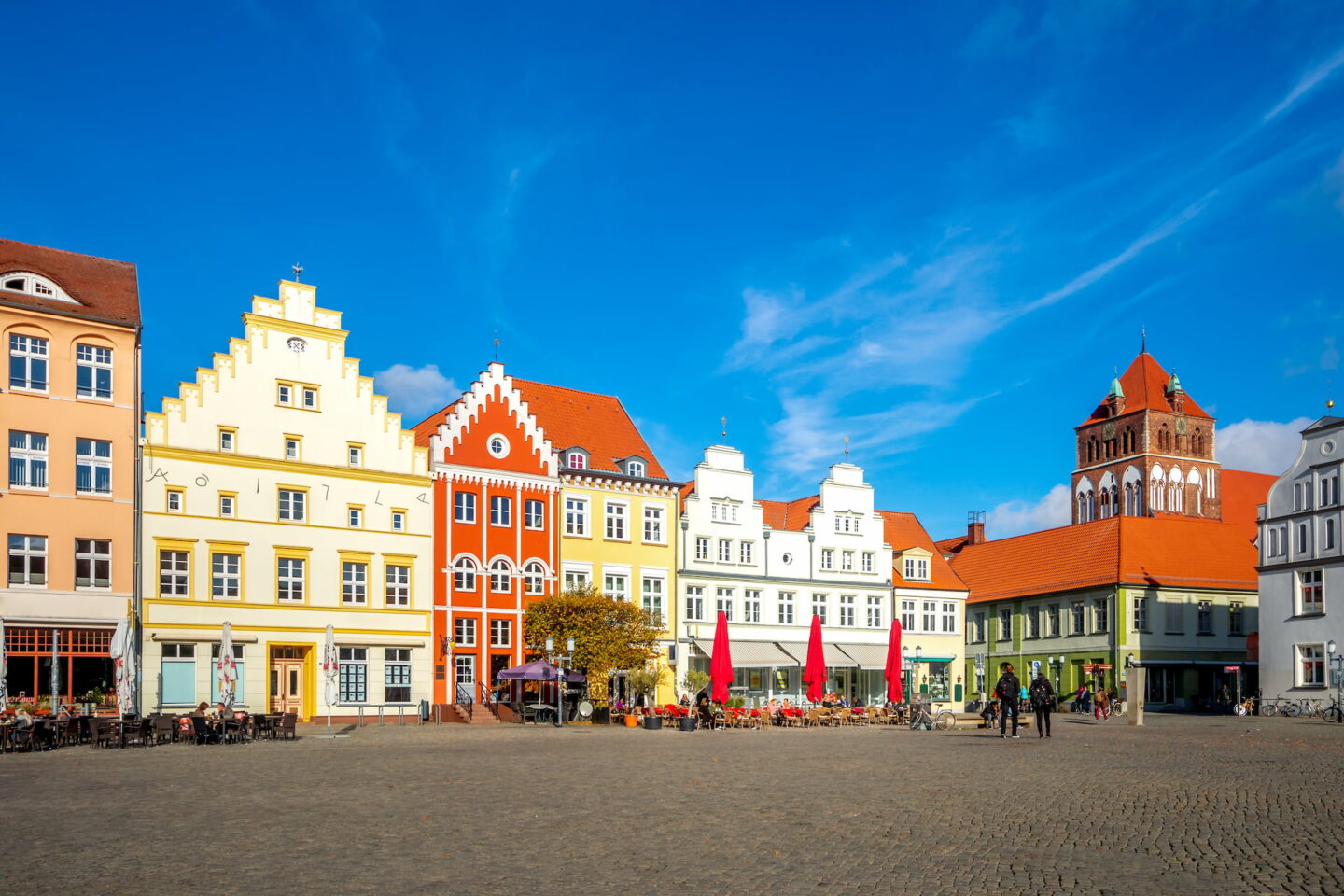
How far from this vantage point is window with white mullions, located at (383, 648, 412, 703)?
49.5m

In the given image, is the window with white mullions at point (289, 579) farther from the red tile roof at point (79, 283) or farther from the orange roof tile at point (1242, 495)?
the orange roof tile at point (1242, 495)

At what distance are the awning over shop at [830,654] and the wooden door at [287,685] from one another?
73.9 ft

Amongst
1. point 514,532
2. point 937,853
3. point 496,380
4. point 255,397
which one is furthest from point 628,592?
point 937,853

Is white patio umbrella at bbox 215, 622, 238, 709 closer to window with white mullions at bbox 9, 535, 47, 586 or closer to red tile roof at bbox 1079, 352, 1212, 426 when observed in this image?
window with white mullions at bbox 9, 535, 47, 586

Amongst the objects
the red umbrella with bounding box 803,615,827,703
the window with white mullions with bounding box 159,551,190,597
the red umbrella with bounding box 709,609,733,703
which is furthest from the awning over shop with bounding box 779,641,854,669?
the window with white mullions with bounding box 159,551,190,597

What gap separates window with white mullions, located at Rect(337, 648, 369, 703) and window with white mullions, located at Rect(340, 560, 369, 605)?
182cm

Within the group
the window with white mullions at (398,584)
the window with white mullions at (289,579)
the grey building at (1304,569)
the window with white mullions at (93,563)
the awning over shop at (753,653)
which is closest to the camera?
the window with white mullions at (93,563)

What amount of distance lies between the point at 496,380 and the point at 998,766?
3368 cm

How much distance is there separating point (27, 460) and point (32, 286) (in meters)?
5.54

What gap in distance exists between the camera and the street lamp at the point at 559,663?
4502 centimetres

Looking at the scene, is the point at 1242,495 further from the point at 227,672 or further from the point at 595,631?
the point at 227,672

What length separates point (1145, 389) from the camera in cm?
11506

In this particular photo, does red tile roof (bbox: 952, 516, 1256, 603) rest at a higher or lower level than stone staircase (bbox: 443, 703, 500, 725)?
higher

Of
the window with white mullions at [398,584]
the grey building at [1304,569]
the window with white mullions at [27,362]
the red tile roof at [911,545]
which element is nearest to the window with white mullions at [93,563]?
the window with white mullions at [27,362]
